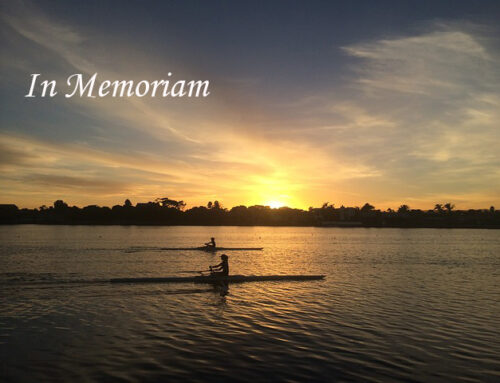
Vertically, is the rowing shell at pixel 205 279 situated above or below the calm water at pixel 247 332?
above

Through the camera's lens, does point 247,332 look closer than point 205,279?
Yes

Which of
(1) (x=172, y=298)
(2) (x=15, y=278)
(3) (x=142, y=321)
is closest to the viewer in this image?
(3) (x=142, y=321)

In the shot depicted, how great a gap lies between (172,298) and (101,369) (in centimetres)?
1335

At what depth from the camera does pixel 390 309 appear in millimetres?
25969

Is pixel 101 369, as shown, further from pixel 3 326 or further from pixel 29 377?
pixel 3 326

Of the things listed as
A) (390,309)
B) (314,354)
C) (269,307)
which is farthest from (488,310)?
(314,354)

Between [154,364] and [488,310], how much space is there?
76.3 feet

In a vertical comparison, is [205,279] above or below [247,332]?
above

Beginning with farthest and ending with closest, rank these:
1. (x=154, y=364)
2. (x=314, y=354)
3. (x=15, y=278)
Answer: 1. (x=15, y=278)
2. (x=314, y=354)
3. (x=154, y=364)

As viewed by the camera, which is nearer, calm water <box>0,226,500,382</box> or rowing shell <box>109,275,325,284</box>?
calm water <box>0,226,500,382</box>

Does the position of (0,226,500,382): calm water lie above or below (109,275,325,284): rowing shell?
below

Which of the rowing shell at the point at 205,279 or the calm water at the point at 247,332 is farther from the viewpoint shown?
the rowing shell at the point at 205,279

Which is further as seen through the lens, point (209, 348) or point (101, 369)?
point (209, 348)

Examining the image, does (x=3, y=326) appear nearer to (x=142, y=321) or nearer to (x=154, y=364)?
(x=142, y=321)
